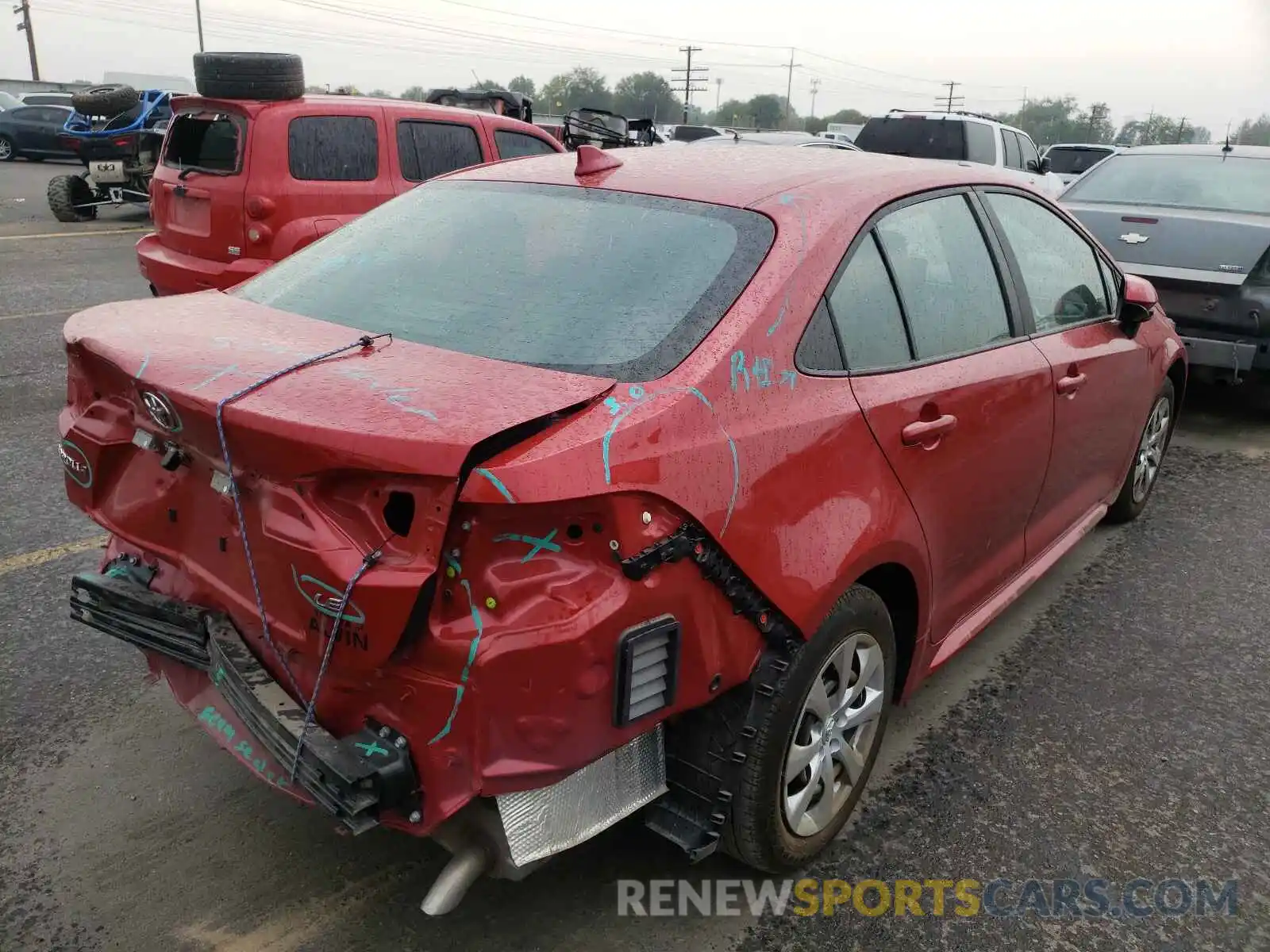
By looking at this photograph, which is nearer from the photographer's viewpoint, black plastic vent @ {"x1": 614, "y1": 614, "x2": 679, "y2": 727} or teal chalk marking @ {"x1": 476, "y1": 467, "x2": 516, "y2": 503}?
teal chalk marking @ {"x1": 476, "y1": 467, "x2": 516, "y2": 503}

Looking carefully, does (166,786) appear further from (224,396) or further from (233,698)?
(224,396)

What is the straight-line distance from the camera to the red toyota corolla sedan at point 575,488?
186cm

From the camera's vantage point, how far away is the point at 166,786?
285 cm

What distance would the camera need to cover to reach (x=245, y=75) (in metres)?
7.09

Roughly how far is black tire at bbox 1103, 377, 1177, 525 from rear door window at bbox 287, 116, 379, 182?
556 centimetres

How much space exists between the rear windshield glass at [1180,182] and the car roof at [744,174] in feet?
15.2

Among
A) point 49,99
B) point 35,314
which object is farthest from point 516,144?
point 49,99

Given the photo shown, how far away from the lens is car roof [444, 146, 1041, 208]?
8.82 feet

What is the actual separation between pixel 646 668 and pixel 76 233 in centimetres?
1405

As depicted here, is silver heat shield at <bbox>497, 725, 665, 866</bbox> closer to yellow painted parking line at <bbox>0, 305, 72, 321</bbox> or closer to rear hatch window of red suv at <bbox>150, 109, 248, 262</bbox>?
rear hatch window of red suv at <bbox>150, 109, 248, 262</bbox>

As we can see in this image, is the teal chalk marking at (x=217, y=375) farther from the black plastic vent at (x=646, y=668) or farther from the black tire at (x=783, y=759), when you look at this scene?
the black tire at (x=783, y=759)

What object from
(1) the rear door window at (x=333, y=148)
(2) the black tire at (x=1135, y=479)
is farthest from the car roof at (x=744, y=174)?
(1) the rear door window at (x=333, y=148)

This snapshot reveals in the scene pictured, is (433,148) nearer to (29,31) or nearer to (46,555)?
(46,555)

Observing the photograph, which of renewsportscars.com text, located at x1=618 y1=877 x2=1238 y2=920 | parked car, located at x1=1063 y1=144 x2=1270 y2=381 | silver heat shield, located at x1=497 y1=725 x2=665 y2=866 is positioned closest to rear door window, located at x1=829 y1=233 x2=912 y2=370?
silver heat shield, located at x1=497 y1=725 x2=665 y2=866
